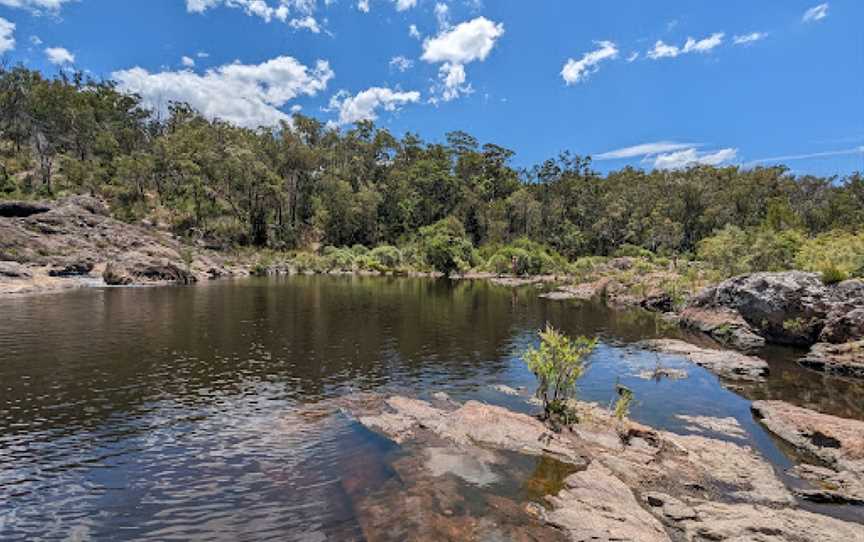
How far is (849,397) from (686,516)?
1958cm

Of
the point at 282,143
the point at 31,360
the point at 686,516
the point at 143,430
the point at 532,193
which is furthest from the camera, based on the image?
the point at 532,193

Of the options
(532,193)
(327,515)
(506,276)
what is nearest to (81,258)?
(506,276)

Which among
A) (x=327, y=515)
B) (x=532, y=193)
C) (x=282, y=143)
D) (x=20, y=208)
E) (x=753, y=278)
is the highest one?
(x=282, y=143)

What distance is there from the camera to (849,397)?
25.9 metres

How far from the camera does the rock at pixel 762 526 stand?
1200cm

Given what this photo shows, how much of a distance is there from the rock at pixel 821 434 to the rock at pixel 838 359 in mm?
10753

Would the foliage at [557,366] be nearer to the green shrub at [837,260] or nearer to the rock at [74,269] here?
the green shrub at [837,260]

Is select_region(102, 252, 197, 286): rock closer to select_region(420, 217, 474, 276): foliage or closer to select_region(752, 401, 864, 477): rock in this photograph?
select_region(420, 217, 474, 276): foliage

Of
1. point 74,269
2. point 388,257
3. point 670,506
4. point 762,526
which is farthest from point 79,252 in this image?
point 762,526

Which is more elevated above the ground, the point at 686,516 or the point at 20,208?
the point at 20,208

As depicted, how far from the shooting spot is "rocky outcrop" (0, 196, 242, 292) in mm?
67125

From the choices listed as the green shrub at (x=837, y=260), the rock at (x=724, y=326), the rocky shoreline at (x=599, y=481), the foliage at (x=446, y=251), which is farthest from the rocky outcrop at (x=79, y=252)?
the green shrub at (x=837, y=260)

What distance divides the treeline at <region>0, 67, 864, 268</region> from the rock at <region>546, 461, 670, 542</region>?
354 feet

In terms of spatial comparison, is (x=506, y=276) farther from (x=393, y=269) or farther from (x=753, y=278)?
(x=753, y=278)
